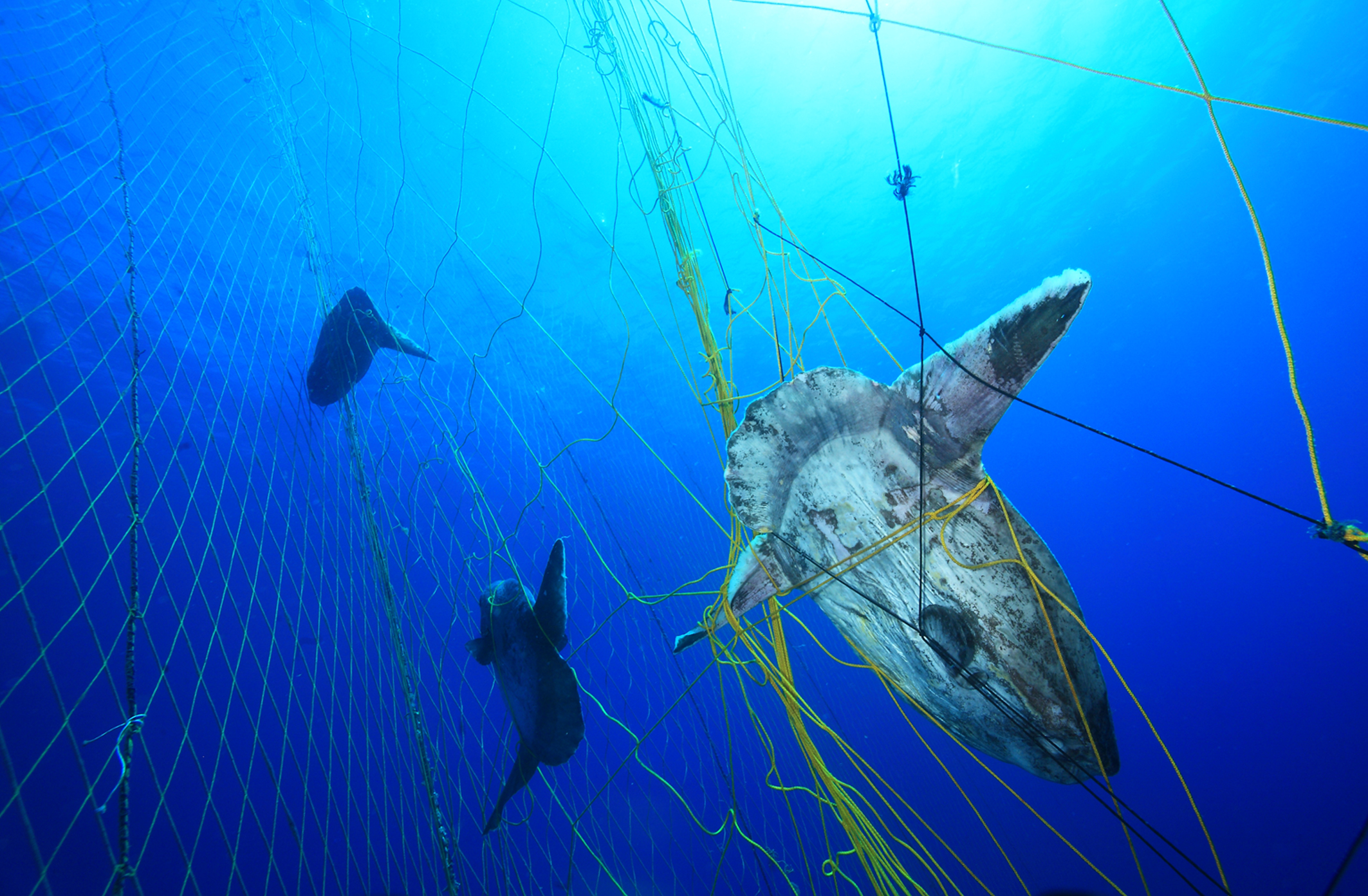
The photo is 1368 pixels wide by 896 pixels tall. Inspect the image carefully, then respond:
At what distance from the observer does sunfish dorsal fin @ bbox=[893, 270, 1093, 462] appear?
6.48 ft

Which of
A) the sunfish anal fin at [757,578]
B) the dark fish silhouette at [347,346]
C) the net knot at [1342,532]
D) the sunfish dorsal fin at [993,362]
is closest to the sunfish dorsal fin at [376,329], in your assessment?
the dark fish silhouette at [347,346]

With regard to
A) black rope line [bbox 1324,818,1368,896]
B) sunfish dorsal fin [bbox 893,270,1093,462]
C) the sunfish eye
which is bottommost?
black rope line [bbox 1324,818,1368,896]

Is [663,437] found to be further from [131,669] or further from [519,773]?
[131,669]

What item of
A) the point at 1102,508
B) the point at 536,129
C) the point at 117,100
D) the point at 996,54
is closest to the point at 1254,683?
the point at 1102,508

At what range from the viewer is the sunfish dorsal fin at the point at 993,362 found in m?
1.98

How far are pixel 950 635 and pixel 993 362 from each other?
46.0 inches

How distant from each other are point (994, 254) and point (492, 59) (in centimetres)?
2236

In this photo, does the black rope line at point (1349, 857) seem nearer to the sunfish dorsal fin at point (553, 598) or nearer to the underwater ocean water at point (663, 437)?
the underwater ocean water at point (663, 437)

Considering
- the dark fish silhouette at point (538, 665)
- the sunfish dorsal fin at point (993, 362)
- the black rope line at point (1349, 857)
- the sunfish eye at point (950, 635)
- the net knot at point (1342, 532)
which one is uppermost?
the dark fish silhouette at point (538, 665)

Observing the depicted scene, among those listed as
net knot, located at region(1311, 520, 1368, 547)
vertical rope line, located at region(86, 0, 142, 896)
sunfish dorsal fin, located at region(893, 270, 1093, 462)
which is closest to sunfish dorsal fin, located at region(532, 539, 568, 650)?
vertical rope line, located at region(86, 0, 142, 896)

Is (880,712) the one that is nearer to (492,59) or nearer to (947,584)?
(947,584)

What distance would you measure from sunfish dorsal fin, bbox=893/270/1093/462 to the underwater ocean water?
2cm

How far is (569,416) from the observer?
24344mm

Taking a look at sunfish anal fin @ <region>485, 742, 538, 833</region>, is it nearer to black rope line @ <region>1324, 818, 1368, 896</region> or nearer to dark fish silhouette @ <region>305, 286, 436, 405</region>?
dark fish silhouette @ <region>305, 286, 436, 405</region>
